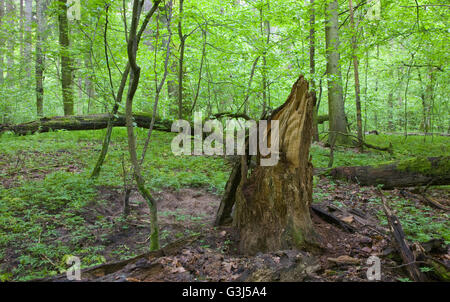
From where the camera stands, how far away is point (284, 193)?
3137 millimetres

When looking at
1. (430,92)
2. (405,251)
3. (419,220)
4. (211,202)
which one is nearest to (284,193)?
(405,251)

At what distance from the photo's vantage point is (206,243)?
3.23 m

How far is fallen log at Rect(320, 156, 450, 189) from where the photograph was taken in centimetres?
545

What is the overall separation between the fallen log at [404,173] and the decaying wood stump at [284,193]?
3356 millimetres

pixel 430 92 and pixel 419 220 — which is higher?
pixel 430 92

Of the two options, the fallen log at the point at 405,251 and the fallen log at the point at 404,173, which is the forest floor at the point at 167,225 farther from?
the fallen log at the point at 404,173

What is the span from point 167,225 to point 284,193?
2085 mm

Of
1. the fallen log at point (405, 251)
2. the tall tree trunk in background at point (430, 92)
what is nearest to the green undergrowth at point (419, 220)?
the fallen log at point (405, 251)

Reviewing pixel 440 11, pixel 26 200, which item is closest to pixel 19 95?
pixel 26 200

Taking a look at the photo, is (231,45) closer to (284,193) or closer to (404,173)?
(404,173)

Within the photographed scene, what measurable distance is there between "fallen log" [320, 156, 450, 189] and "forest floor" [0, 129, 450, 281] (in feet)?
0.80

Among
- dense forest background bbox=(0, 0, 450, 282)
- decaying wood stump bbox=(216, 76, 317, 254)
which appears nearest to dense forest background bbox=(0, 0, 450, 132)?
dense forest background bbox=(0, 0, 450, 282)

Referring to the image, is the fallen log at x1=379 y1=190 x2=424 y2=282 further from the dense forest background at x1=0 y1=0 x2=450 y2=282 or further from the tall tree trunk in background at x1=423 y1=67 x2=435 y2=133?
the tall tree trunk in background at x1=423 y1=67 x2=435 y2=133
